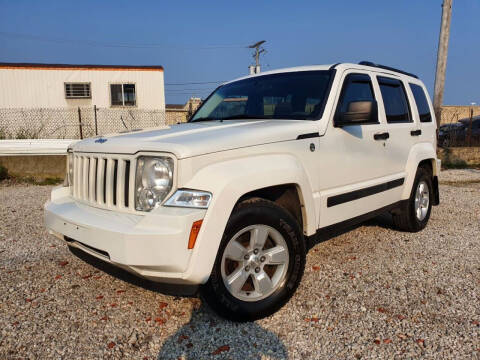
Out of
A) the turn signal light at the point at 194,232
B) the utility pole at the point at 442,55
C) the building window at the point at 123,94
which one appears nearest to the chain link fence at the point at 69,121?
the building window at the point at 123,94

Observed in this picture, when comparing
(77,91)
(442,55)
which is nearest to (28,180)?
(77,91)

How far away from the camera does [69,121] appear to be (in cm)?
1588

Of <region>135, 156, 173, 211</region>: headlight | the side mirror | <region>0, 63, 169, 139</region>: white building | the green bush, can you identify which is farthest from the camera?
<region>0, 63, 169, 139</region>: white building

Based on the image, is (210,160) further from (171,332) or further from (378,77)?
(378,77)

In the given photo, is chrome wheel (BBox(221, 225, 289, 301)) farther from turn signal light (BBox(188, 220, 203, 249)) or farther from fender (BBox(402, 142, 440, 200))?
fender (BBox(402, 142, 440, 200))

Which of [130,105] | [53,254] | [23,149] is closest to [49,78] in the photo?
[130,105]

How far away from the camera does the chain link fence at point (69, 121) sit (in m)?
12.8

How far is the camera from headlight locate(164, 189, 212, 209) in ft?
7.86

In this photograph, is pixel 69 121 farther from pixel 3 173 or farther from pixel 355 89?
pixel 355 89

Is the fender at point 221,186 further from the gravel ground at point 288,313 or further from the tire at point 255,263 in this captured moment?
the gravel ground at point 288,313

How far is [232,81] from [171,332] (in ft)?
9.84

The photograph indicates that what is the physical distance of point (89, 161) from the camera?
10.1ft

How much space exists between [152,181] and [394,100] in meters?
3.21

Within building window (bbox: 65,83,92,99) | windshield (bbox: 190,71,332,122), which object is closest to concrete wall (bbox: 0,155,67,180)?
windshield (bbox: 190,71,332,122)
